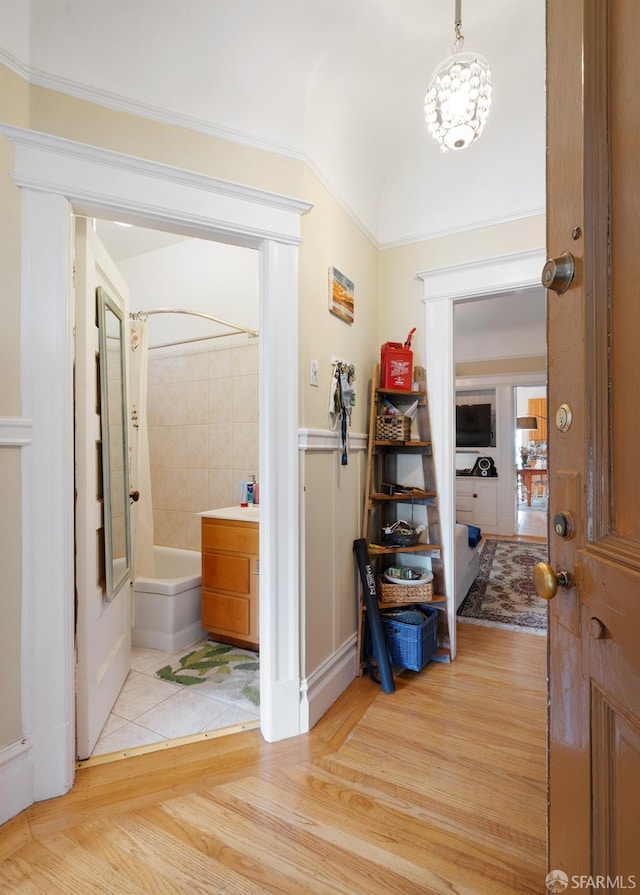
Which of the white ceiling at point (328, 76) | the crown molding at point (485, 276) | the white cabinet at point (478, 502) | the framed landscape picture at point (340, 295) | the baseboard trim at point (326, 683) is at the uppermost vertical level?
the white ceiling at point (328, 76)

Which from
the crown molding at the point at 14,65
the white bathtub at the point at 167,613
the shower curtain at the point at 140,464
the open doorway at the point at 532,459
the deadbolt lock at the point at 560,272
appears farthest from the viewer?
the open doorway at the point at 532,459

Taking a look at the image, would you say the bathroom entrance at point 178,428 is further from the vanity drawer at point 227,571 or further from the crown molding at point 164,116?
the crown molding at point 164,116

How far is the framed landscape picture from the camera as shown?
6.66 feet

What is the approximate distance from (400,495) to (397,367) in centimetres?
72

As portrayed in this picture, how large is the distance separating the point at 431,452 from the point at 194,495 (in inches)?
74.2

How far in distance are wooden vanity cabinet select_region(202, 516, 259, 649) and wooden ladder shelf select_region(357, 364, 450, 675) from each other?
64cm

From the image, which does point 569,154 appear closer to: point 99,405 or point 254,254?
point 99,405

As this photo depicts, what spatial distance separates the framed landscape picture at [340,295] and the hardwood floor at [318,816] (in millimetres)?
1904

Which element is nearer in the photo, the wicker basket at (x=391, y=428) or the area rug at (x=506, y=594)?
the wicker basket at (x=391, y=428)

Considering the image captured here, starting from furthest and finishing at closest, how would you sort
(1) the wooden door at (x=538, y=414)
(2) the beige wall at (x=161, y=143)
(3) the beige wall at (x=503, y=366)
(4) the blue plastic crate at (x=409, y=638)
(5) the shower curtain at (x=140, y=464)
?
(1) the wooden door at (x=538, y=414) → (3) the beige wall at (x=503, y=366) → (5) the shower curtain at (x=140, y=464) → (4) the blue plastic crate at (x=409, y=638) → (2) the beige wall at (x=161, y=143)

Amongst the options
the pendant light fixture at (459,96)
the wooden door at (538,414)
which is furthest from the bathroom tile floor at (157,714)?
the wooden door at (538,414)

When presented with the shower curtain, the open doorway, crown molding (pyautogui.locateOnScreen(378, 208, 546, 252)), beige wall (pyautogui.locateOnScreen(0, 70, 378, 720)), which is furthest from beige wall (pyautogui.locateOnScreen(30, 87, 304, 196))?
the open doorway

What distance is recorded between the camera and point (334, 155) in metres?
2.07

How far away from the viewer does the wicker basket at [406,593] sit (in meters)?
2.29
